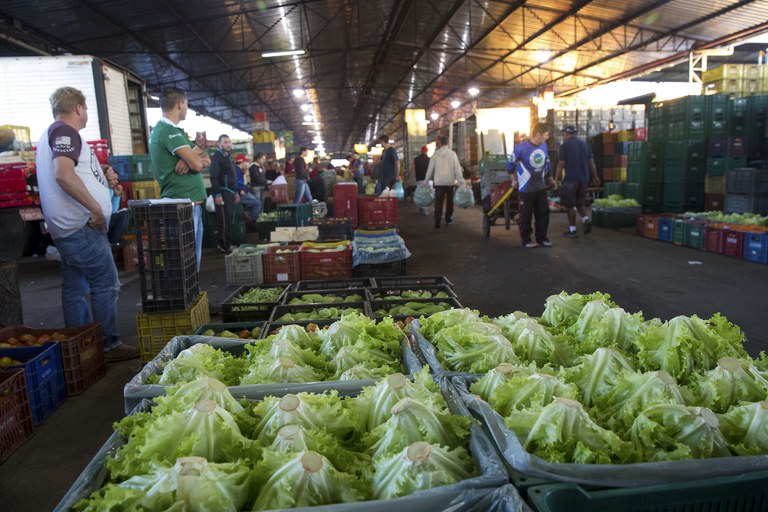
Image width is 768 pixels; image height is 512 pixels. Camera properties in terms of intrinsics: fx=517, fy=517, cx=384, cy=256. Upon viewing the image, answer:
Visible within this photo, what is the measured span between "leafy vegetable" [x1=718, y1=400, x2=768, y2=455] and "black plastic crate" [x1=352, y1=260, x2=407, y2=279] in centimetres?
520

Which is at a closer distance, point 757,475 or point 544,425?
point 757,475

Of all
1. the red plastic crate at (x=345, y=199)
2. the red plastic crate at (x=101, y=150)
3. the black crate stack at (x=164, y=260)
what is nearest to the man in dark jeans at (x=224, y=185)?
the red plastic crate at (x=101, y=150)

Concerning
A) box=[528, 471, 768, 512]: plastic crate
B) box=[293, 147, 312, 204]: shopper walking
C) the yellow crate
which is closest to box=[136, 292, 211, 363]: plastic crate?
A: box=[528, 471, 768, 512]: plastic crate

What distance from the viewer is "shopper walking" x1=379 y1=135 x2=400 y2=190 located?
1385 centimetres

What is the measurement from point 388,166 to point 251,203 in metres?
4.02

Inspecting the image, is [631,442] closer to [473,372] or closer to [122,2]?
[473,372]

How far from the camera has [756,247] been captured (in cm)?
793

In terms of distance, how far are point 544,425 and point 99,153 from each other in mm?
9340

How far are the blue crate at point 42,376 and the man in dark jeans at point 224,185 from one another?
610 cm

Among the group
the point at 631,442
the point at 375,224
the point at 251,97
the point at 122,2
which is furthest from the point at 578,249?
the point at 251,97

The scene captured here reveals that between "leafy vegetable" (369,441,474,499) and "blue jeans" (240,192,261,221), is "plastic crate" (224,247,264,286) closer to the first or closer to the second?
"blue jeans" (240,192,261,221)

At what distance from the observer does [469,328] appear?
8.69ft

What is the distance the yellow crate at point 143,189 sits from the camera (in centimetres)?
927

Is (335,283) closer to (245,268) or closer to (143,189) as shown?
(245,268)
